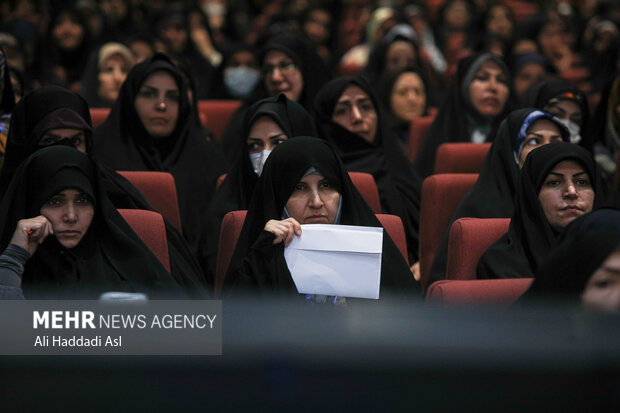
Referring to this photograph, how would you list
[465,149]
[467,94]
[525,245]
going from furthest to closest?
[467,94]
[465,149]
[525,245]

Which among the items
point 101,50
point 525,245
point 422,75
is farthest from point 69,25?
point 525,245

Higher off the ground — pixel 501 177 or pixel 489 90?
pixel 489 90

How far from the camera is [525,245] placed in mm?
2576

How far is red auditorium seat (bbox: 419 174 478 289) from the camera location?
10.9ft

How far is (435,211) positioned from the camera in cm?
333

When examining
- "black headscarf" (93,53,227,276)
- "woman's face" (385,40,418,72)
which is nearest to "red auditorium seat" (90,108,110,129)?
"black headscarf" (93,53,227,276)

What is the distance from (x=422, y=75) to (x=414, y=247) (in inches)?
78.5

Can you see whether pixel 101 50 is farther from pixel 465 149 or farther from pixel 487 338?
pixel 487 338

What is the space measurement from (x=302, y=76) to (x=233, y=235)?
104 inches

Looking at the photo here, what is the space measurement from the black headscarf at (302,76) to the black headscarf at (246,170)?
1151 millimetres

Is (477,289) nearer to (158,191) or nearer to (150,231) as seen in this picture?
(150,231)

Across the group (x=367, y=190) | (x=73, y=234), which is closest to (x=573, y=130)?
(x=367, y=190)

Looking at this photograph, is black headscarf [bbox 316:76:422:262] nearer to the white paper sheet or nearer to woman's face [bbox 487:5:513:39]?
the white paper sheet

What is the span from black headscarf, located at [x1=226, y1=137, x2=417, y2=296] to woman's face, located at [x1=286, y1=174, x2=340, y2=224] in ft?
0.08
